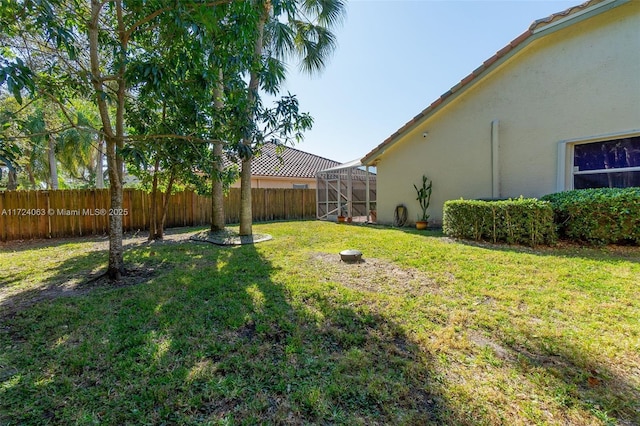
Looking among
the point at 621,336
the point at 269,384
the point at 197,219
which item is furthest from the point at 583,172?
the point at 197,219

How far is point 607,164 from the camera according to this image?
6.86m

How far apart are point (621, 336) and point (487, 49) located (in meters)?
9.73

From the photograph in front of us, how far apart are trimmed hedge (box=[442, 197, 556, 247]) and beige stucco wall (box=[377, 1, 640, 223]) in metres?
1.94

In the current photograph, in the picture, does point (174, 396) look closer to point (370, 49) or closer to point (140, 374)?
point (140, 374)

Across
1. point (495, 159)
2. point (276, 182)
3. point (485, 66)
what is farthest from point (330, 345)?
point (276, 182)

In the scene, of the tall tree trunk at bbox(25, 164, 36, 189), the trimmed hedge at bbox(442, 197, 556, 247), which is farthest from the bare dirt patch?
the tall tree trunk at bbox(25, 164, 36, 189)

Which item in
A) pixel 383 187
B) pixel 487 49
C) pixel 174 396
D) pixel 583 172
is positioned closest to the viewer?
pixel 174 396

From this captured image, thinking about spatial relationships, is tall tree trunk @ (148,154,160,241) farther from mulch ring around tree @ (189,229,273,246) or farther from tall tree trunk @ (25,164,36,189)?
tall tree trunk @ (25,164,36,189)

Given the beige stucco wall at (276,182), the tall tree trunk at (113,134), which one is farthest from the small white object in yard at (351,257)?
the beige stucco wall at (276,182)

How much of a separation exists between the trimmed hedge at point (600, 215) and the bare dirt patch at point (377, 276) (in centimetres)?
409

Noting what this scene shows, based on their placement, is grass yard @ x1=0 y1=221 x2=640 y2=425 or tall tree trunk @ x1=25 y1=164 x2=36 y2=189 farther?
tall tree trunk @ x1=25 y1=164 x2=36 y2=189

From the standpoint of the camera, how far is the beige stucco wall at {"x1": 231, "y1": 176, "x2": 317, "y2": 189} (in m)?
17.3

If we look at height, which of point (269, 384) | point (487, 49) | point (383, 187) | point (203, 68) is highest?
point (487, 49)

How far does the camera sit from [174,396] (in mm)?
2062
